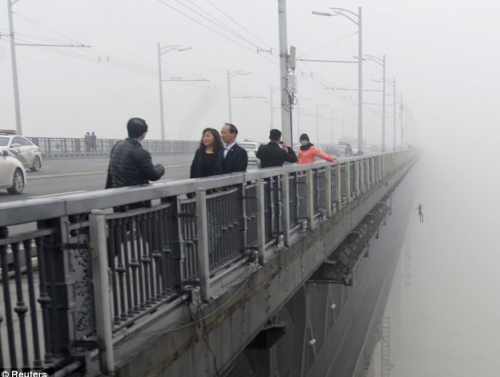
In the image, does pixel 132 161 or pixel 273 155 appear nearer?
pixel 132 161

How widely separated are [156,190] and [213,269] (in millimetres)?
1364

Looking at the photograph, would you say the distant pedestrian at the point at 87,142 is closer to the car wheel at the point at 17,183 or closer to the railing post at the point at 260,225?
the car wheel at the point at 17,183

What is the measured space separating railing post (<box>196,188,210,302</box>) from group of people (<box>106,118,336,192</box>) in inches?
18.8

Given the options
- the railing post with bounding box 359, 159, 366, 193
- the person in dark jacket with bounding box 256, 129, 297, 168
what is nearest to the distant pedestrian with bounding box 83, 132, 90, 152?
the railing post with bounding box 359, 159, 366, 193

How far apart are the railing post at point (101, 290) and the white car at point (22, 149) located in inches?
610

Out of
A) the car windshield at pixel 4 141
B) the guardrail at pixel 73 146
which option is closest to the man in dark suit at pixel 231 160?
the car windshield at pixel 4 141

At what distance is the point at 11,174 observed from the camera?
42.3ft

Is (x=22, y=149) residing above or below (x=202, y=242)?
above

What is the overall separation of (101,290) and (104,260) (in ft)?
0.53

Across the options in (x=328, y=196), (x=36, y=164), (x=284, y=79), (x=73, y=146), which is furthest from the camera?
(x=73, y=146)

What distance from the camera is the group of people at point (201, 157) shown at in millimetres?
4584

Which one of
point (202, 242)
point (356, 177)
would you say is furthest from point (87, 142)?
point (202, 242)

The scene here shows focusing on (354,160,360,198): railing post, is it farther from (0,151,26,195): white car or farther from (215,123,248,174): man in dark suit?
(215,123,248,174): man in dark suit

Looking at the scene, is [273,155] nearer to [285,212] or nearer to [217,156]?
[285,212]
